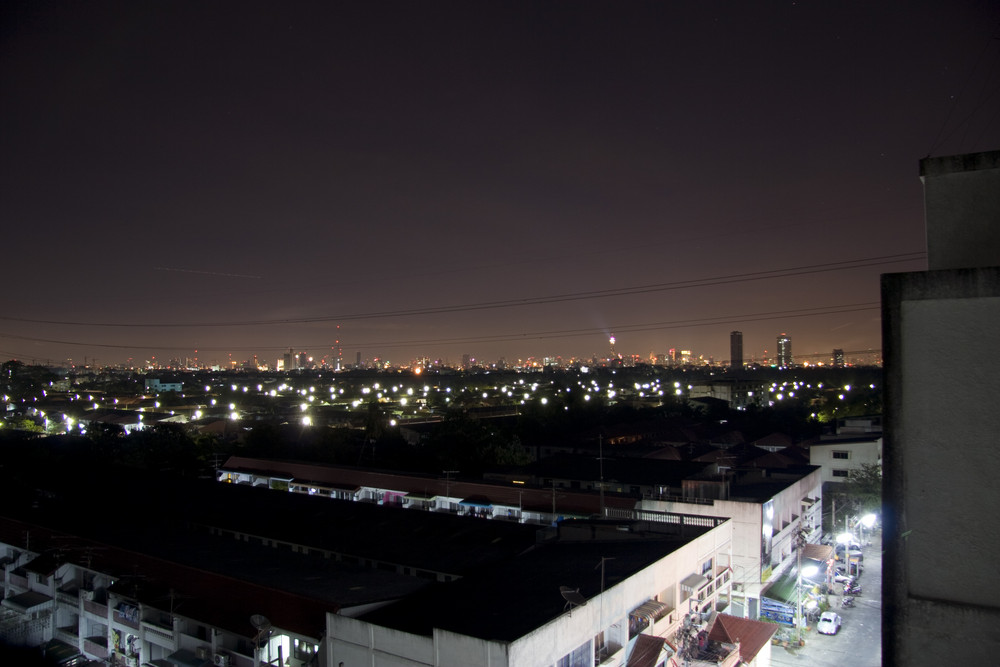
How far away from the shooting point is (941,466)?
1518mm

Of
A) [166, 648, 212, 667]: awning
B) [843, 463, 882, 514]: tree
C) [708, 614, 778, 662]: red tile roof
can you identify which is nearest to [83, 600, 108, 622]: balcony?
[166, 648, 212, 667]: awning

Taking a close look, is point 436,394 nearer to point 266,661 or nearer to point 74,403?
point 74,403

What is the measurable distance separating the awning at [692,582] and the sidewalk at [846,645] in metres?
2.01

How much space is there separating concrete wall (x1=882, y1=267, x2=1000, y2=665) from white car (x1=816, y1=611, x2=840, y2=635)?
8.99m

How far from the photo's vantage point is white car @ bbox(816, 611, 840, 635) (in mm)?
9109

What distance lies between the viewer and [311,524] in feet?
32.0

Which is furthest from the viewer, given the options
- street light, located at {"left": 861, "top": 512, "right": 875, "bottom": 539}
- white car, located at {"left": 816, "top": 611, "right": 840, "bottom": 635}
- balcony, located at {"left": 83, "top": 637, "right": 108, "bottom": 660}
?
street light, located at {"left": 861, "top": 512, "right": 875, "bottom": 539}

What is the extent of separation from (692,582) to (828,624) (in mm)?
3606

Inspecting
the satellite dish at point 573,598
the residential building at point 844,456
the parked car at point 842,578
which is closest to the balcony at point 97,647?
the satellite dish at point 573,598

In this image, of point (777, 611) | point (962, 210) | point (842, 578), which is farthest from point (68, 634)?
point (842, 578)

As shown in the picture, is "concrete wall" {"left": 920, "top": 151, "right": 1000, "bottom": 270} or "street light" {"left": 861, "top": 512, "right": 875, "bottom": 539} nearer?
"concrete wall" {"left": 920, "top": 151, "right": 1000, "bottom": 270}

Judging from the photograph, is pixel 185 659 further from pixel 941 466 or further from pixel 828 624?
pixel 828 624

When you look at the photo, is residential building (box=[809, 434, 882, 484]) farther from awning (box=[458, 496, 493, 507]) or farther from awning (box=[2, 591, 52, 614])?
awning (box=[2, 591, 52, 614])

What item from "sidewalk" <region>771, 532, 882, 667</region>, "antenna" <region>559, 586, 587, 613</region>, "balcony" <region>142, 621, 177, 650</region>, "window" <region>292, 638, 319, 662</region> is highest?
"antenna" <region>559, 586, 587, 613</region>
